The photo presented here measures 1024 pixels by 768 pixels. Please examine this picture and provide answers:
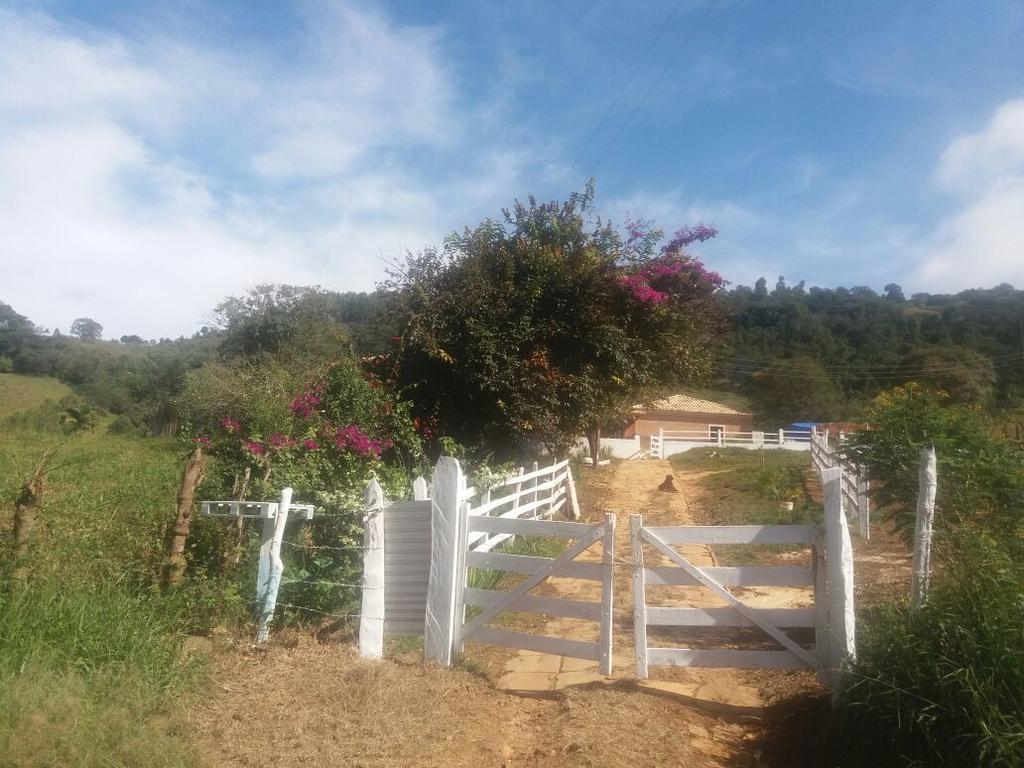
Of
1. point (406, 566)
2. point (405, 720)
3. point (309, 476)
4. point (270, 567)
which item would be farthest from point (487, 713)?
point (309, 476)

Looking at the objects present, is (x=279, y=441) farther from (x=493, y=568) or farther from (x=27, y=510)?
(x=493, y=568)

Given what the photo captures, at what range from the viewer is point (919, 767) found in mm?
3883

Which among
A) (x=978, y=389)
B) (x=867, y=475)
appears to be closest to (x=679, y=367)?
(x=867, y=475)

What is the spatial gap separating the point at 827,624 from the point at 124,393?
3316cm

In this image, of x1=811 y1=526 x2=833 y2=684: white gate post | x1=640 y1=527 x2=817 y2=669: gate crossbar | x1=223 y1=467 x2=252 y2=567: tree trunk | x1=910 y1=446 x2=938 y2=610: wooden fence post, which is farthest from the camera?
x1=223 y1=467 x2=252 y2=567: tree trunk

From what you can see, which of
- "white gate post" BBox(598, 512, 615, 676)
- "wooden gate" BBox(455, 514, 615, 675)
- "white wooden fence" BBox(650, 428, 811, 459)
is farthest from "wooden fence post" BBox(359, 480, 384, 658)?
"white wooden fence" BBox(650, 428, 811, 459)

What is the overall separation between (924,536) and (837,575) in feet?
1.89

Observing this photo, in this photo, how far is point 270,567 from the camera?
6.34 metres

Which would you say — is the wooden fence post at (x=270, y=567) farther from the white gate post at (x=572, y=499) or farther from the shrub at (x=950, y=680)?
the white gate post at (x=572, y=499)

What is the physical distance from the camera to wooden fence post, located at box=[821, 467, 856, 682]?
517 centimetres

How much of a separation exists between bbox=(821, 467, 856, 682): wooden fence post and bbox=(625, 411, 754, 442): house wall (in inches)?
1540

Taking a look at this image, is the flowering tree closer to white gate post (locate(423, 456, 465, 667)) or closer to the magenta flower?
the magenta flower

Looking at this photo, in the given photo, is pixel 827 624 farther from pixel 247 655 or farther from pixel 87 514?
pixel 87 514

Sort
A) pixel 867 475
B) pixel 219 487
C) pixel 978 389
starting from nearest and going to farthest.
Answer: pixel 867 475 < pixel 219 487 < pixel 978 389
